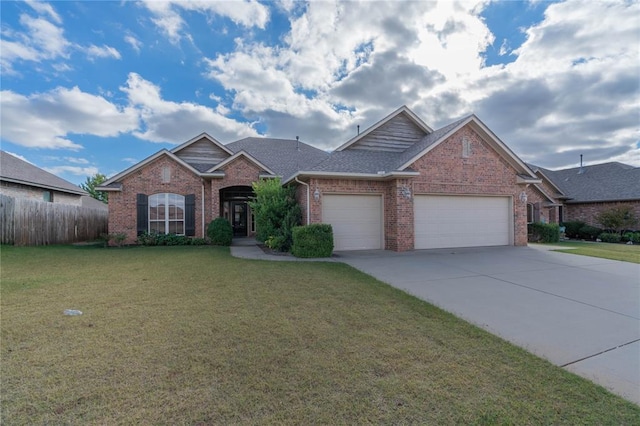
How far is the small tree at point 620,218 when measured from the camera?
61.8ft

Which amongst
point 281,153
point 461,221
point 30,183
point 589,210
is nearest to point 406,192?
point 461,221

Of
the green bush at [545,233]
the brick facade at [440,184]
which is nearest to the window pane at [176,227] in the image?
the brick facade at [440,184]

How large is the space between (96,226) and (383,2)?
778 inches

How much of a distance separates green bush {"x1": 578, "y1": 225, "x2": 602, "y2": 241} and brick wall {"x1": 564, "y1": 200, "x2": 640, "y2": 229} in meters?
1.62

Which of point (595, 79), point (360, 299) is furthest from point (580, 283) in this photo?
point (595, 79)

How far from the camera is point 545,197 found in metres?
19.8

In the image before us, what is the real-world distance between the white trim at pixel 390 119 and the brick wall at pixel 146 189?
25.8ft

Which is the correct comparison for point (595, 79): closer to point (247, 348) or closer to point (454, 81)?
point (454, 81)

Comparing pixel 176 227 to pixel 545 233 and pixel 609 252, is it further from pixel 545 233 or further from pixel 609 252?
pixel 545 233

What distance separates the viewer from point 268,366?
9.61ft

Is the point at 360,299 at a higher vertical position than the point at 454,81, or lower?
lower

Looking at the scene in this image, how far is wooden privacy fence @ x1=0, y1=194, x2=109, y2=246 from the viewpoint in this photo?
12539 millimetres

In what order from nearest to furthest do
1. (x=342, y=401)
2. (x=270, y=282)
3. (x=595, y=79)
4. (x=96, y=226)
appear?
→ (x=342, y=401), (x=270, y=282), (x=595, y=79), (x=96, y=226)

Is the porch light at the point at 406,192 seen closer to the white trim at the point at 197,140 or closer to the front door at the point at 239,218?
the white trim at the point at 197,140
